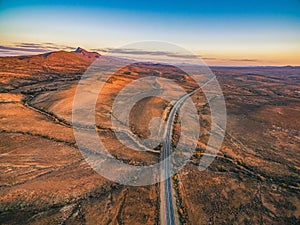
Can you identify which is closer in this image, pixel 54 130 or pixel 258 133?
pixel 54 130

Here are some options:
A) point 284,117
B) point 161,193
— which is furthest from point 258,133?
point 161,193

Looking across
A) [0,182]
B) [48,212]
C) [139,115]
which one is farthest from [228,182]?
[139,115]

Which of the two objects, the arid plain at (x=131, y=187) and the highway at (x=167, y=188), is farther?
the arid plain at (x=131, y=187)

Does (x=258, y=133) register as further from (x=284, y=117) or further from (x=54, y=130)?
(x=54, y=130)

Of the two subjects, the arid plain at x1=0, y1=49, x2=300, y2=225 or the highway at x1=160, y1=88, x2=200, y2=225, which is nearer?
the highway at x1=160, y1=88, x2=200, y2=225

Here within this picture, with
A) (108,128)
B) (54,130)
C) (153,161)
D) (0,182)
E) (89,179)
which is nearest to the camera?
(0,182)

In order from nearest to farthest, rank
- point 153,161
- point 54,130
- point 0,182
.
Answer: point 0,182 → point 153,161 → point 54,130

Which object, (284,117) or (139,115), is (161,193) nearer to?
(139,115)

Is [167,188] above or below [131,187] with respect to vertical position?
above

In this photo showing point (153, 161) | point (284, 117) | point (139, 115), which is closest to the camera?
point (153, 161)
